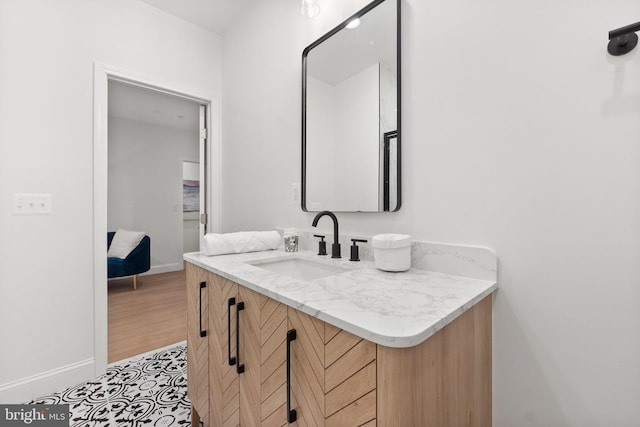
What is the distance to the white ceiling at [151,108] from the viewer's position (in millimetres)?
3463

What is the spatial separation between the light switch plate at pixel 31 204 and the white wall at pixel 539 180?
6.36 feet

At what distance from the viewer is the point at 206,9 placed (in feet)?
7.01

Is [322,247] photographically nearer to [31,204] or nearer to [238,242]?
[238,242]

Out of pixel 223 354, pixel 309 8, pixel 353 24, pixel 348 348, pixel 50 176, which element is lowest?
pixel 223 354

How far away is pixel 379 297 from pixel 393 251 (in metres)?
0.31

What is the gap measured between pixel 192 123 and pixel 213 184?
2831 millimetres

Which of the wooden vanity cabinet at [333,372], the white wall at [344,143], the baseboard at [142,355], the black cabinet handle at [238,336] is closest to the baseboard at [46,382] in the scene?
the baseboard at [142,355]

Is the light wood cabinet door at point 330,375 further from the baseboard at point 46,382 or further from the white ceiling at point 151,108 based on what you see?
the white ceiling at point 151,108

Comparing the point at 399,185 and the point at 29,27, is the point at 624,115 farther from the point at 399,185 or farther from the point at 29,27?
the point at 29,27

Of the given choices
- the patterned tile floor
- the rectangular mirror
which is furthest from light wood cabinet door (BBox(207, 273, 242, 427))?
the rectangular mirror

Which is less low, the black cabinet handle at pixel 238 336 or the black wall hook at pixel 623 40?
the black wall hook at pixel 623 40

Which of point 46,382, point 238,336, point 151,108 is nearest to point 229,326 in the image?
point 238,336

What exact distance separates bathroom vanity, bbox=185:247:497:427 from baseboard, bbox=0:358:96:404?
112 cm

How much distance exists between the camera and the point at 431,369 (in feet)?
2.10
